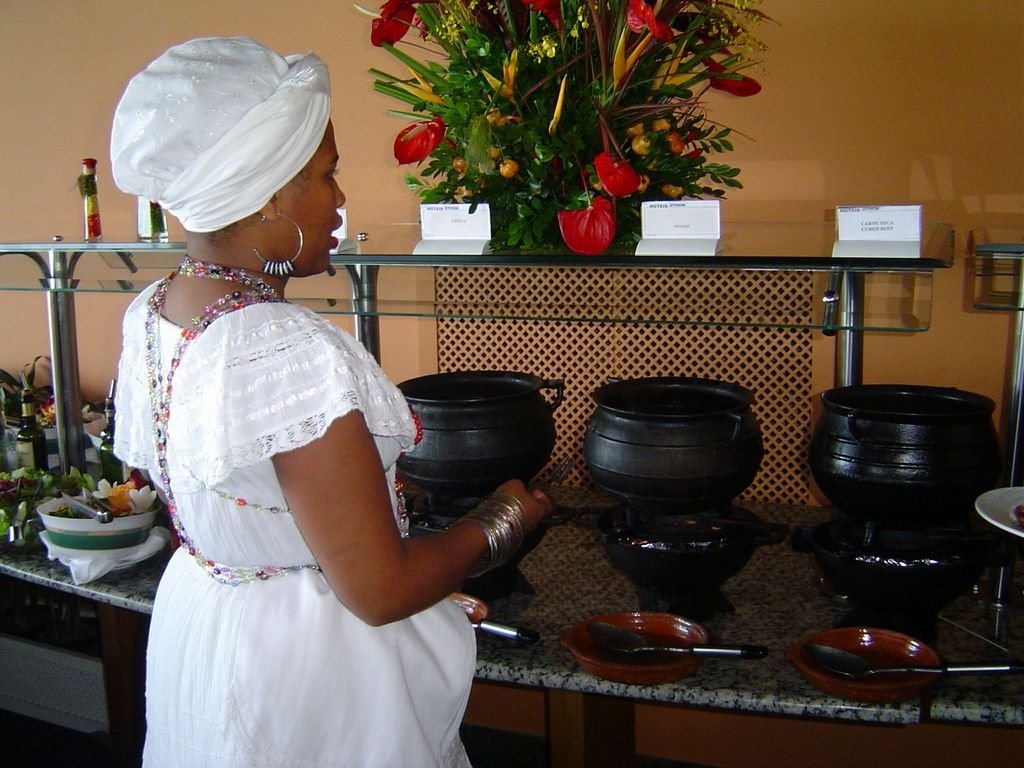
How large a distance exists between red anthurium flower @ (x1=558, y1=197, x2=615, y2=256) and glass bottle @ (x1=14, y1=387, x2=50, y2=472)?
1.59 m

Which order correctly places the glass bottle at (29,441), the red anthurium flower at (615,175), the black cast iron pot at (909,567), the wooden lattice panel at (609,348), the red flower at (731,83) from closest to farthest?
the black cast iron pot at (909,567)
the red anthurium flower at (615,175)
the red flower at (731,83)
the wooden lattice panel at (609,348)
the glass bottle at (29,441)

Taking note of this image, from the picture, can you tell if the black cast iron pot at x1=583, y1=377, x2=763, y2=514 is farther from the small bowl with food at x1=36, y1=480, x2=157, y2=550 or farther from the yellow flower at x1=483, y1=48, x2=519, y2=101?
the small bowl with food at x1=36, y1=480, x2=157, y2=550

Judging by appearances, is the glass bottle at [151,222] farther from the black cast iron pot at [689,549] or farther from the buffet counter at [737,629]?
the black cast iron pot at [689,549]

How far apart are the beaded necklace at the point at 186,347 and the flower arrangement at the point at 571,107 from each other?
1.81 feet

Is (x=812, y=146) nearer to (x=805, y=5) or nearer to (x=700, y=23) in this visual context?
(x=805, y=5)

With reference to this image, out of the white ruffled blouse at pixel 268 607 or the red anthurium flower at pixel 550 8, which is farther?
the red anthurium flower at pixel 550 8

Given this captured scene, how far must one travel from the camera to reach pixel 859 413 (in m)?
1.45

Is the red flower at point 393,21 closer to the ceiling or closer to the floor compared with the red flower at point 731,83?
closer to the ceiling

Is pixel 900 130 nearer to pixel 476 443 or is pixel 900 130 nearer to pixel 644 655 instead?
pixel 476 443

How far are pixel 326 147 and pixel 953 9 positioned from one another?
1.64m

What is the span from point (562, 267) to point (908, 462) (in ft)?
2.01

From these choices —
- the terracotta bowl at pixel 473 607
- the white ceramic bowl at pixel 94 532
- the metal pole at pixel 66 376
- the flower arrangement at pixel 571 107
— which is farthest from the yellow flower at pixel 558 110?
the metal pole at pixel 66 376

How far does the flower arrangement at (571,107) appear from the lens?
1535mm

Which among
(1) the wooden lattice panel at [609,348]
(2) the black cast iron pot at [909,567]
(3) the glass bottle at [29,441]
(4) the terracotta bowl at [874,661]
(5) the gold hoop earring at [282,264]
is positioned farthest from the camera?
(3) the glass bottle at [29,441]
